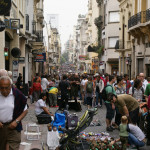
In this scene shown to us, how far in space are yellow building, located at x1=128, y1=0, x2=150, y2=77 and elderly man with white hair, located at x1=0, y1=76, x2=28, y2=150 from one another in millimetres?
21055

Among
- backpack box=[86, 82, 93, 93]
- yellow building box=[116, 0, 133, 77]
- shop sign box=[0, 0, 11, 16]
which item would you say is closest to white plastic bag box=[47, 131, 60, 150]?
shop sign box=[0, 0, 11, 16]

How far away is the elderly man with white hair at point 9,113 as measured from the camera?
18.6ft

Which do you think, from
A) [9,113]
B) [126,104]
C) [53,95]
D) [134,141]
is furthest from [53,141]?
[53,95]

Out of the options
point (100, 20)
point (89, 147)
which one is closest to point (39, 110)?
point (89, 147)

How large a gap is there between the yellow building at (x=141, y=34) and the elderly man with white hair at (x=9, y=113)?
21.1 metres

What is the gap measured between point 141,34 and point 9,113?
2471 centimetres

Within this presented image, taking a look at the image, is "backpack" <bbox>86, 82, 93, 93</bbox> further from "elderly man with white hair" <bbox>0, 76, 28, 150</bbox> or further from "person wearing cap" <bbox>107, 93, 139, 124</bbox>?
"elderly man with white hair" <bbox>0, 76, 28, 150</bbox>

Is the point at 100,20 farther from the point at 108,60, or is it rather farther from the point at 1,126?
the point at 1,126

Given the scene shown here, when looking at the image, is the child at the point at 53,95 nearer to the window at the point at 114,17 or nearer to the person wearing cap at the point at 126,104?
the person wearing cap at the point at 126,104

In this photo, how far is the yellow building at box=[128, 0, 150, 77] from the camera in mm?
27297

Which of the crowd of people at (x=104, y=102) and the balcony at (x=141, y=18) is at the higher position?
the balcony at (x=141, y=18)

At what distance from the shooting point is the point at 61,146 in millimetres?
8203

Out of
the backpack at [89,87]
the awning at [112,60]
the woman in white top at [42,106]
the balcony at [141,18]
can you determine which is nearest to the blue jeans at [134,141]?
the woman in white top at [42,106]

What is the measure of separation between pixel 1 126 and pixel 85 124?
2.98 metres
